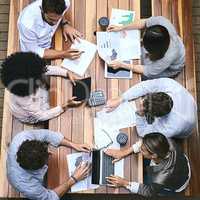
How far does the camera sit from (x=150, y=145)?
301 cm

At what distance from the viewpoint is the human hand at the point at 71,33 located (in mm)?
3387

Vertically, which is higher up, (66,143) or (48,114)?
(48,114)

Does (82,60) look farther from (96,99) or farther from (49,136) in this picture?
(49,136)

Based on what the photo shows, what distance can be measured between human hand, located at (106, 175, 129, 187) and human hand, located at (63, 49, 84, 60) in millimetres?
908

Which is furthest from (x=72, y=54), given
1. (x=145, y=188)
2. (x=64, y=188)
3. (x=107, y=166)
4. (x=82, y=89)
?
(x=145, y=188)

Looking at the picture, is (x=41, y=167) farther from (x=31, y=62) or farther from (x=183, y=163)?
(x=183, y=163)

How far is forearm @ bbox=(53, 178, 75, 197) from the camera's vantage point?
3080 mm

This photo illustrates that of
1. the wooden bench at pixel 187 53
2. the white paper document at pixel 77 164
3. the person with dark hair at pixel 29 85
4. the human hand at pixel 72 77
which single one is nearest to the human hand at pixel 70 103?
the person with dark hair at pixel 29 85

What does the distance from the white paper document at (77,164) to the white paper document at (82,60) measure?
1.93ft

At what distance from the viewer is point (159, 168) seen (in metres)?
3.12

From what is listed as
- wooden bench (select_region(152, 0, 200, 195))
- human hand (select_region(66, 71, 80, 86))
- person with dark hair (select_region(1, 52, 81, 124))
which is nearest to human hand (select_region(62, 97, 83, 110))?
person with dark hair (select_region(1, 52, 81, 124))

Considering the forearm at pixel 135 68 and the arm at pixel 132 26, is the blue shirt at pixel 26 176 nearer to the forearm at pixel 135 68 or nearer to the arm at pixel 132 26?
the forearm at pixel 135 68

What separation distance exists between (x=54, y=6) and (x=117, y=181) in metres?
1.26

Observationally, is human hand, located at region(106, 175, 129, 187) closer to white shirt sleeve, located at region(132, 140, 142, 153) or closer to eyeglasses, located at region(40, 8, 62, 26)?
white shirt sleeve, located at region(132, 140, 142, 153)
